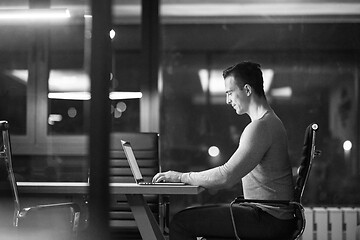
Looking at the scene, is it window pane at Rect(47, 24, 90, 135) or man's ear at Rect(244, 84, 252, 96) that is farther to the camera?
window pane at Rect(47, 24, 90, 135)

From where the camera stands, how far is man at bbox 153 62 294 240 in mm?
3092

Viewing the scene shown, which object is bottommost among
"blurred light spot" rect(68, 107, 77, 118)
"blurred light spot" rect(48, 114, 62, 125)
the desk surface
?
the desk surface

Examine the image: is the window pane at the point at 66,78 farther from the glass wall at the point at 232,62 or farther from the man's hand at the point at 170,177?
the man's hand at the point at 170,177

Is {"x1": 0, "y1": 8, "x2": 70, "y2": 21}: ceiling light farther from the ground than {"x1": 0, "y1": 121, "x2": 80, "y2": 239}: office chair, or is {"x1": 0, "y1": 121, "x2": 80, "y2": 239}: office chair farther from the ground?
{"x1": 0, "y1": 8, "x2": 70, "y2": 21}: ceiling light

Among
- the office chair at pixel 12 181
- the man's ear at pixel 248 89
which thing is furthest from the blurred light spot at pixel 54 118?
the man's ear at pixel 248 89

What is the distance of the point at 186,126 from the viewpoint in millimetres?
6270

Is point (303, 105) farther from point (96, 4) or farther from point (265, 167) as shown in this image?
point (96, 4)

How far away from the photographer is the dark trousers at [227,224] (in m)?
3.08

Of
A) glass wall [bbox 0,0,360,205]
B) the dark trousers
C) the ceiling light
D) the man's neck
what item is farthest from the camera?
glass wall [bbox 0,0,360,205]

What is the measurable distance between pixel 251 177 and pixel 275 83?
10.1 ft

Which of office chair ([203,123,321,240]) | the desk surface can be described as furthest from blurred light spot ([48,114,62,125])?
office chair ([203,123,321,240])

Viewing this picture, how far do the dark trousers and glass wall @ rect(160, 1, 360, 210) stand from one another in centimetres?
300

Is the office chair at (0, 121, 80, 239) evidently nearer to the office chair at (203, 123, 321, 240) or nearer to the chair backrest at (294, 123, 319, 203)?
the office chair at (203, 123, 321, 240)

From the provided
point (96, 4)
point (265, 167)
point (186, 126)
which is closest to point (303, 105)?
point (186, 126)
